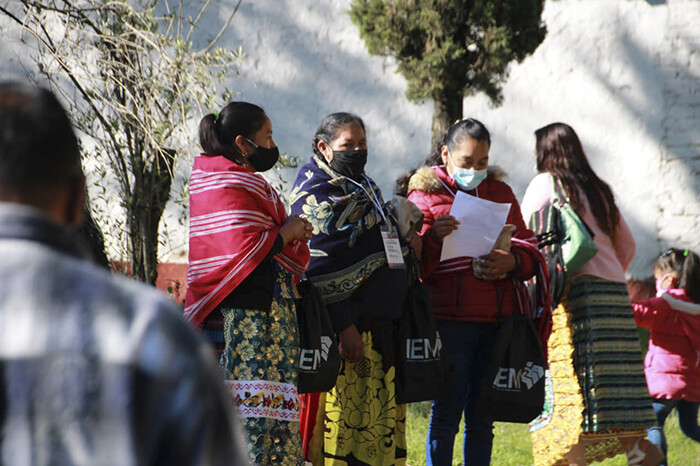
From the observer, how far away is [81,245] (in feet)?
4.12

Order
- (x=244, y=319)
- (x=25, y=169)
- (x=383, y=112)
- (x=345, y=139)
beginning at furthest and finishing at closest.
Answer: (x=383, y=112) → (x=345, y=139) → (x=244, y=319) → (x=25, y=169)

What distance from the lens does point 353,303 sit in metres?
4.14

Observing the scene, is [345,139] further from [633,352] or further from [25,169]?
[25,169]

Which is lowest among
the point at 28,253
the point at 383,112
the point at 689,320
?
the point at 28,253

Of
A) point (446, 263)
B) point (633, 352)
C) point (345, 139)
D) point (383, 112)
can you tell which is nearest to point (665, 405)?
point (633, 352)

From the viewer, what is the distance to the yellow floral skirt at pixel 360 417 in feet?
13.5

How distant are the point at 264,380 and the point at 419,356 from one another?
862 mm

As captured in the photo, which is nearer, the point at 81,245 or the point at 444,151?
the point at 81,245

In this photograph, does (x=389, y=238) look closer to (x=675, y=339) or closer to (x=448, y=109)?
(x=675, y=339)

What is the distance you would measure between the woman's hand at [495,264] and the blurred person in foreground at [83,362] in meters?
3.26

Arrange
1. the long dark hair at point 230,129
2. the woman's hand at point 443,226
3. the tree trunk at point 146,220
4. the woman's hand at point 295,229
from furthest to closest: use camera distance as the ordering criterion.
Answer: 1. the tree trunk at point 146,220
2. the woman's hand at point 443,226
3. the long dark hair at point 230,129
4. the woman's hand at point 295,229

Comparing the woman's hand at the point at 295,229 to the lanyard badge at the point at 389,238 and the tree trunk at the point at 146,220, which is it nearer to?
the lanyard badge at the point at 389,238

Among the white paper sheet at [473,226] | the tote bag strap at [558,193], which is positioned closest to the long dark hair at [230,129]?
the white paper sheet at [473,226]

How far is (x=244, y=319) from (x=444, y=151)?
164 centimetres
